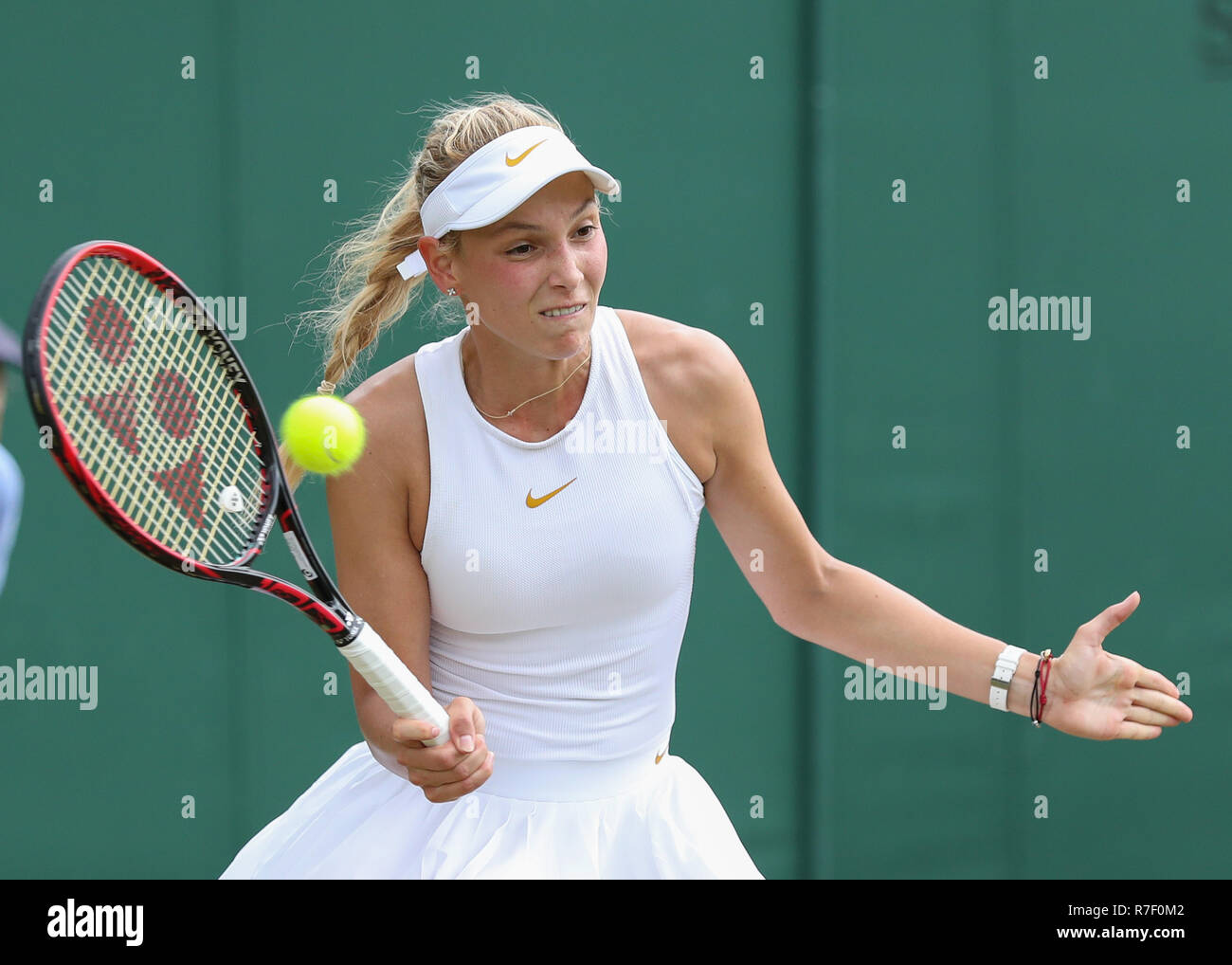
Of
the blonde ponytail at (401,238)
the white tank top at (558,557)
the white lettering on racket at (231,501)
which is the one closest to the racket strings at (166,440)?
→ the white lettering on racket at (231,501)

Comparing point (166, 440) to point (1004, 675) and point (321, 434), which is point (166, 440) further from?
point (1004, 675)

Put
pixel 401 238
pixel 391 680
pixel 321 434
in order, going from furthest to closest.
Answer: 1. pixel 401 238
2. pixel 321 434
3. pixel 391 680

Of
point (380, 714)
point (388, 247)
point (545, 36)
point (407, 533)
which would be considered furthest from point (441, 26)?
point (380, 714)

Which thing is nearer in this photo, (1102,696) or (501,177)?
(501,177)

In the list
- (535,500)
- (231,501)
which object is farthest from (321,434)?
(535,500)

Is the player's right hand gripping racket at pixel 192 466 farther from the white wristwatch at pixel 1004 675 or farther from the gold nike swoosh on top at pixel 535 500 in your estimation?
the white wristwatch at pixel 1004 675

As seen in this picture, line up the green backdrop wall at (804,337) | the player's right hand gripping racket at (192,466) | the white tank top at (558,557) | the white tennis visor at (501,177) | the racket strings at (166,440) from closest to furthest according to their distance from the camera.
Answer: the player's right hand gripping racket at (192,466)
the racket strings at (166,440)
the white tennis visor at (501,177)
the white tank top at (558,557)
the green backdrop wall at (804,337)

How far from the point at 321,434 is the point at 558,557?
0.40 metres

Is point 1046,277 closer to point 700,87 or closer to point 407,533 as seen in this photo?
point 700,87

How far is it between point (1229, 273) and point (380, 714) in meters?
2.42

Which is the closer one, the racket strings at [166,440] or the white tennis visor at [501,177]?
the racket strings at [166,440]

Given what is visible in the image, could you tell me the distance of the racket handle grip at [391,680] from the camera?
184 cm

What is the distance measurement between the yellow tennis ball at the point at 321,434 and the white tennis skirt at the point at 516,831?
0.55 metres

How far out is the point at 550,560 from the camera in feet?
7.03
